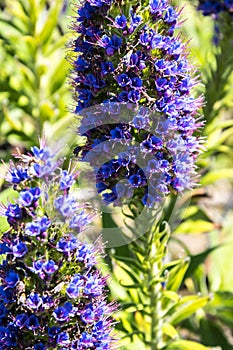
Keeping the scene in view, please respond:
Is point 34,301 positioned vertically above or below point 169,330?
above

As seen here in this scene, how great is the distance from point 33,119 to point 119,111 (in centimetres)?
159

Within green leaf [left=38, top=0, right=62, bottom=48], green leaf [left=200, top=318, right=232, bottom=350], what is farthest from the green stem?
green leaf [left=38, top=0, right=62, bottom=48]

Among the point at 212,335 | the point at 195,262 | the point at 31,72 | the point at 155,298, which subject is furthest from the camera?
the point at 31,72

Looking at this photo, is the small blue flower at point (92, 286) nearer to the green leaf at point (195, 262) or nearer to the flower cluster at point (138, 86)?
the flower cluster at point (138, 86)

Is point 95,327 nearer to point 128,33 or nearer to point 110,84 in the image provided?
point 110,84

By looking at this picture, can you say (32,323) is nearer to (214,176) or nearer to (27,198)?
(27,198)

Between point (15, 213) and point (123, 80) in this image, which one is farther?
point (123, 80)

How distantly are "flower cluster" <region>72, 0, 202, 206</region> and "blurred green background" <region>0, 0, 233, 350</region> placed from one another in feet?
2.73

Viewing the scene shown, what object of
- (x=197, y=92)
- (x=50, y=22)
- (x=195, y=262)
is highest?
(x=50, y=22)

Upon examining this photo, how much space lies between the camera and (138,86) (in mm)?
1695

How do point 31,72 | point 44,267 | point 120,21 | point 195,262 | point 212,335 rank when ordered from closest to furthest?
point 44,267, point 120,21, point 195,262, point 212,335, point 31,72

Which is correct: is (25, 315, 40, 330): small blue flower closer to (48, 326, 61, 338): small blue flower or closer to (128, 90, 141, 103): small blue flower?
(48, 326, 61, 338): small blue flower

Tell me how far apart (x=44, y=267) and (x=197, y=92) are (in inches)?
56.8

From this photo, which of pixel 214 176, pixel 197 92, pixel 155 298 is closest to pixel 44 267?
pixel 155 298
